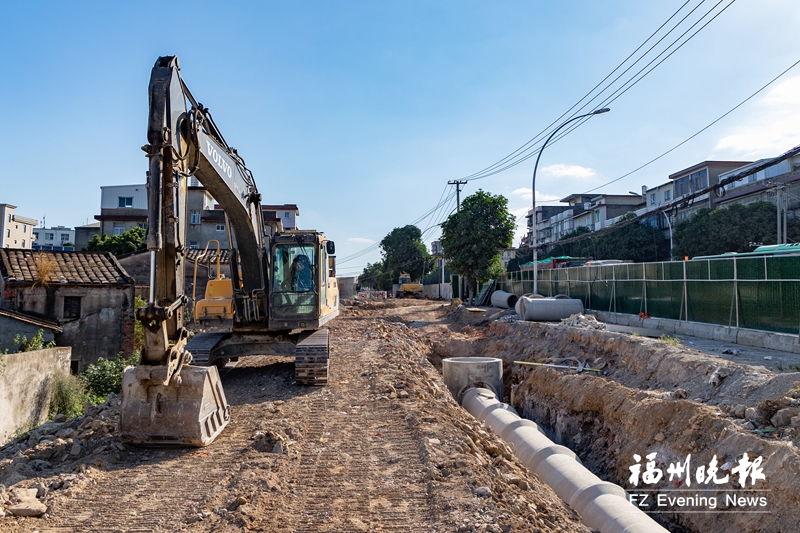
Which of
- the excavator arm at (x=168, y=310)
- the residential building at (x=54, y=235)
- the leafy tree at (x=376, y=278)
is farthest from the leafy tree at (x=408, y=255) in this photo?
the excavator arm at (x=168, y=310)

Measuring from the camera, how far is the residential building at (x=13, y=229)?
52.2m

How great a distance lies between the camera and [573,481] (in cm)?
691

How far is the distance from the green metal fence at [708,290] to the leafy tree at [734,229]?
453 inches

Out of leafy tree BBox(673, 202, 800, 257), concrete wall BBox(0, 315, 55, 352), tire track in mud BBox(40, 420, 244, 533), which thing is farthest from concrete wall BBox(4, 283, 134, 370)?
leafy tree BBox(673, 202, 800, 257)

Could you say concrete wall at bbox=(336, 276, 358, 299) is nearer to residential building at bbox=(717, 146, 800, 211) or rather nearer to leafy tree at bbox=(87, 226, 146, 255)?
leafy tree at bbox=(87, 226, 146, 255)

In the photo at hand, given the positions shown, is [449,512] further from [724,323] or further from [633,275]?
[633,275]

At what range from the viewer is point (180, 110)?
6938 millimetres

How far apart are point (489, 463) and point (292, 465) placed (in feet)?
7.24

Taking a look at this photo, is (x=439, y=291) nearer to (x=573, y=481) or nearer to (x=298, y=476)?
(x=573, y=481)

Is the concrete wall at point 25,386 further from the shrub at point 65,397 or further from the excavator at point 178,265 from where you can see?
the excavator at point 178,265

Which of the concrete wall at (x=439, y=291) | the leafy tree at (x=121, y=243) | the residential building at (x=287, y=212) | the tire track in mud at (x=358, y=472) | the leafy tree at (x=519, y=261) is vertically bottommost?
the tire track in mud at (x=358, y=472)

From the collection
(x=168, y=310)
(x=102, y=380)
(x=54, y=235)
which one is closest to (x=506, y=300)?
(x=102, y=380)

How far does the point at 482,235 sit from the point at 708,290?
60.9ft

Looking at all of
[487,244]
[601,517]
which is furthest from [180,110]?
[487,244]
